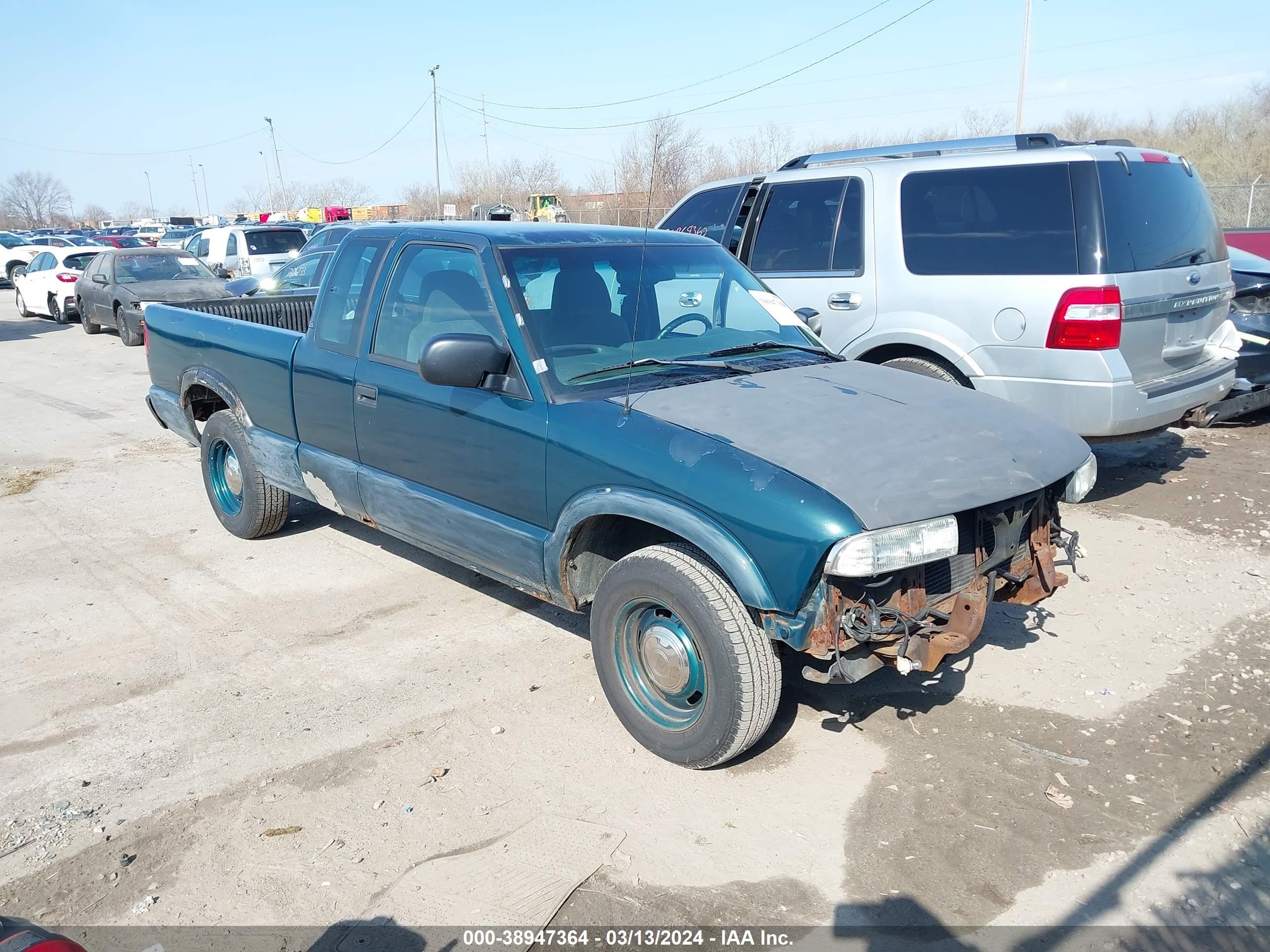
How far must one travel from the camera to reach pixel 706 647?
3252 mm

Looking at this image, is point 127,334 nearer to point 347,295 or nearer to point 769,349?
point 347,295

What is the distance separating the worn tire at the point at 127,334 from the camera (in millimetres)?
15109

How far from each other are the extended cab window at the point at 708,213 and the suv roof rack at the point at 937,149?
490 millimetres

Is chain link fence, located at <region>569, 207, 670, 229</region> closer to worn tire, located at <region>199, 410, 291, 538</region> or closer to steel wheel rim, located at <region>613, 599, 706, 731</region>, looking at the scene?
steel wheel rim, located at <region>613, 599, 706, 731</region>

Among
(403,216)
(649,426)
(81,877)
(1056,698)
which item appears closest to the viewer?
(81,877)

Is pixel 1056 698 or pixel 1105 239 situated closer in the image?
pixel 1056 698

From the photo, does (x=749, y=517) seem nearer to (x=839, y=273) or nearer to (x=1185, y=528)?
(x=839, y=273)

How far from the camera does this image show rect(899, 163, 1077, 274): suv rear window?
5504mm

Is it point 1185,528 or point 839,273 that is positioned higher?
point 839,273

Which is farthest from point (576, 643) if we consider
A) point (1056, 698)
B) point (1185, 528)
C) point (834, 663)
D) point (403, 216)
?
point (403, 216)

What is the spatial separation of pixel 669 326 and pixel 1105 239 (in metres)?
2.74

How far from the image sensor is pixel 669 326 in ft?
14.3

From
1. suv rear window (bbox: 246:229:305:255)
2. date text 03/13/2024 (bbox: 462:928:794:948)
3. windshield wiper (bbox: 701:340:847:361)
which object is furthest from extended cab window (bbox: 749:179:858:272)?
suv rear window (bbox: 246:229:305:255)

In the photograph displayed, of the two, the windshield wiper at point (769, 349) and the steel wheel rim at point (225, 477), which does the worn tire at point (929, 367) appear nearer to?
the windshield wiper at point (769, 349)
